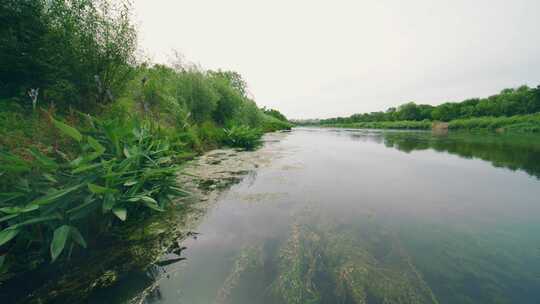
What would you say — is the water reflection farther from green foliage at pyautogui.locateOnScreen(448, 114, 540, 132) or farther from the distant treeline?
the distant treeline

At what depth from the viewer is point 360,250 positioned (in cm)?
198

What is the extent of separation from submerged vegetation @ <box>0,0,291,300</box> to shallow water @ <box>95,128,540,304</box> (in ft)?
2.64

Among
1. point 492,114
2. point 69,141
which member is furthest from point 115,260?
point 492,114

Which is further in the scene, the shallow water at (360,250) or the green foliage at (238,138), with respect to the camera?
the green foliage at (238,138)

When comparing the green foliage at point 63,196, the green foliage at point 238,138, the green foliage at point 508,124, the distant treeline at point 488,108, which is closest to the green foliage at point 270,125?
the green foliage at point 238,138

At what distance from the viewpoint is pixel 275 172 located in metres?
5.38

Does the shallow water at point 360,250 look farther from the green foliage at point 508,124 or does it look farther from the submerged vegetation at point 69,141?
the green foliage at point 508,124

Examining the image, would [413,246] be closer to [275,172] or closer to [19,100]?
[275,172]

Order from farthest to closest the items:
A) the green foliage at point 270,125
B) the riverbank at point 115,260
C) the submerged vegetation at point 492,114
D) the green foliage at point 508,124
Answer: the submerged vegetation at point 492,114
the green foliage at point 508,124
the green foliage at point 270,125
the riverbank at point 115,260

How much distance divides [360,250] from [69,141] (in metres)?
4.40

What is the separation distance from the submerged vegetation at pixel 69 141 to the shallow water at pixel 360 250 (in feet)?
2.64

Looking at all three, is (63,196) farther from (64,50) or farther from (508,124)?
(508,124)

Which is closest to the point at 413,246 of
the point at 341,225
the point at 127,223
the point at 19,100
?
the point at 341,225

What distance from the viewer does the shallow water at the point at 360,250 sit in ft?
4.83
